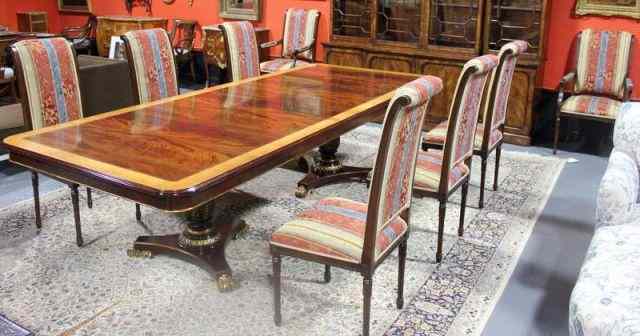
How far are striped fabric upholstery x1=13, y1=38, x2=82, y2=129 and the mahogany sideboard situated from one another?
3641mm

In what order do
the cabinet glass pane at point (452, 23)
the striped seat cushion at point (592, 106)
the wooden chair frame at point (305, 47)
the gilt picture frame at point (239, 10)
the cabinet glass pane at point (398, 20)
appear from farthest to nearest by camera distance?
1. the gilt picture frame at point (239, 10)
2. the wooden chair frame at point (305, 47)
3. the cabinet glass pane at point (398, 20)
4. the cabinet glass pane at point (452, 23)
5. the striped seat cushion at point (592, 106)

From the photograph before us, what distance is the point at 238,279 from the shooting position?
2.67 meters

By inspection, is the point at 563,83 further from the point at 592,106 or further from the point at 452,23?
the point at 452,23

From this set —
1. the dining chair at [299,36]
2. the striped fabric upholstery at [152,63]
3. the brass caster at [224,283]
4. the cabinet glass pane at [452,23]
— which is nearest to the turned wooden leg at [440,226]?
the brass caster at [224,283]

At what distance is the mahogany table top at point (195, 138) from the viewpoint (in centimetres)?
197

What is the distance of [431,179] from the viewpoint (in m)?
2.75

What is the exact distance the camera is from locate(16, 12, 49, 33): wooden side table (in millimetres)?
7367

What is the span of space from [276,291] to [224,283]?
15.7 inches

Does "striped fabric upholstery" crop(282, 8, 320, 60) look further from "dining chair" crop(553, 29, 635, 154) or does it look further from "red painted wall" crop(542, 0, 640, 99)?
"dining chair" crop(553, 29, 635, 154)

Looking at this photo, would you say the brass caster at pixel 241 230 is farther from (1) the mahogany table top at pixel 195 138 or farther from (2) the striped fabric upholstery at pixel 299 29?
(2) the striped fabric upholstery at pixel 299 29

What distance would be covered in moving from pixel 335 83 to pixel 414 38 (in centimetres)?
182

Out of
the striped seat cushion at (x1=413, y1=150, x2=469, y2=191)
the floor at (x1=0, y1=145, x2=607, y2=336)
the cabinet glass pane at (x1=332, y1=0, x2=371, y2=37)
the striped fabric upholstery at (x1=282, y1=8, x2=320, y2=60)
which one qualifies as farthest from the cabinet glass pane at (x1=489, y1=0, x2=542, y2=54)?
the striped seat cushion at (x1=413, y1=150, x2=469, y2=191)

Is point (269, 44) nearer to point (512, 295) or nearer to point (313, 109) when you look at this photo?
point (313, 109)

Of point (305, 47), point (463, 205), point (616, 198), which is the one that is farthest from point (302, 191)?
point (305, 47)
